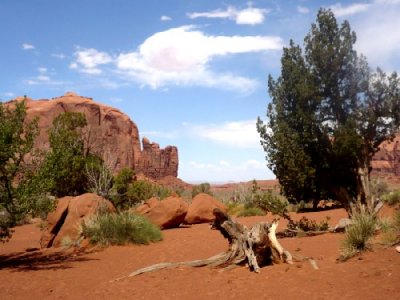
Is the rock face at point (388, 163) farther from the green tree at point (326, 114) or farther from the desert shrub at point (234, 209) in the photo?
the green tree at point (326, 114)

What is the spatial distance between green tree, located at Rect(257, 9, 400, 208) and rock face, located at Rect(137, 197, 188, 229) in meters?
8.40

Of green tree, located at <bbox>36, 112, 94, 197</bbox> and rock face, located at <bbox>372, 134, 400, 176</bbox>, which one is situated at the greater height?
rock face, located at <bbox>372, 134, 400, 176</bbox>

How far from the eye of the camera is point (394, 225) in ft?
37.2

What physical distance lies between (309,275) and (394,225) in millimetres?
3937

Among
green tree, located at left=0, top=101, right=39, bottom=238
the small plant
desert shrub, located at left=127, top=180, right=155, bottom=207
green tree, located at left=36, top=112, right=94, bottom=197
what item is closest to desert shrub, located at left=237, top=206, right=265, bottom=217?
desert shrub, located at left=127, top=180, right=155, bottom=207

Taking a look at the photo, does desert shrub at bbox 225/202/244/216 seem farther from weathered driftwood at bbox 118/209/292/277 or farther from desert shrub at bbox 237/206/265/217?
weathered driftwood at bbox 118/209/292/277

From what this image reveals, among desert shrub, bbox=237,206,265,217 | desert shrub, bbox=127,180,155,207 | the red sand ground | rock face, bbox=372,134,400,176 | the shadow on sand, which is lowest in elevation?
the shadow on sand

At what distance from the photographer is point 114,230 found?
16.8 metres

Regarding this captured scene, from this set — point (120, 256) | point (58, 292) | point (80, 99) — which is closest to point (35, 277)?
point (58, 292)

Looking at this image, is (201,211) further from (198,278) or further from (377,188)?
(198,278)

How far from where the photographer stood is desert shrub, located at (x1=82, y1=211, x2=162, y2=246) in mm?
16656

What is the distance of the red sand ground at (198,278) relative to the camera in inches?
308

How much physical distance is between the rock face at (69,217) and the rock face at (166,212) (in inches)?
162

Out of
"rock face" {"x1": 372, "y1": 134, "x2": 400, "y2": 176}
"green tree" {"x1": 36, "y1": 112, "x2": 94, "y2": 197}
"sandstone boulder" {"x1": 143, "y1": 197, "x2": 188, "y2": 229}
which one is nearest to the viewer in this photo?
"sandstone boulder" {"x1": 143, "y1": 197, "x2": 188, "y2": 229}
